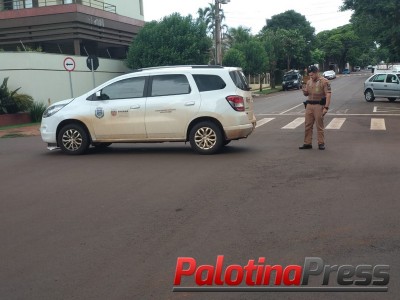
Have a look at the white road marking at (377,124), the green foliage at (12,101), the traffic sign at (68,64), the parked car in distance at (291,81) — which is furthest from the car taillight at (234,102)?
the parked car in distance at (291,81)

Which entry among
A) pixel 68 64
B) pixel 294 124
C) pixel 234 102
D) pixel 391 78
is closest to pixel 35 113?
pixel 68 64

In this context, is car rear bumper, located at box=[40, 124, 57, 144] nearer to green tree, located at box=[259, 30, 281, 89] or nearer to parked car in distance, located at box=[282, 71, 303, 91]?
parked car in distance, located at box=[282, 71, 303, 91]

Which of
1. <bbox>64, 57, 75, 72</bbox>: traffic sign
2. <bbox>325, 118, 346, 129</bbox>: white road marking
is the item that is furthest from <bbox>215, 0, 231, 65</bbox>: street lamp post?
<bbox>325, 118, 346, 129</bbox>: white road marking

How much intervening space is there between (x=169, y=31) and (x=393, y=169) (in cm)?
2453

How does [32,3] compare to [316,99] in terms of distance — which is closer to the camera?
[316,99]

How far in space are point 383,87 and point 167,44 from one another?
12.8 meters

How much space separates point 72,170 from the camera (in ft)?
31.3

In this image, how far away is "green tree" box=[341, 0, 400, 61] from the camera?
24.6 metres

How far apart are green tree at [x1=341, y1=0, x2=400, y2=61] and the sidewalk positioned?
651 inches

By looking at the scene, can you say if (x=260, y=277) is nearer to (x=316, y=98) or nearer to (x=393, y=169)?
(x=393, y=169)

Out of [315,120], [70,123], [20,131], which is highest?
[70,123]

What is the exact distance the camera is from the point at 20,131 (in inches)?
751

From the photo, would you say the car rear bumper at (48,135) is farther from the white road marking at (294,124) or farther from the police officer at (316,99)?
the white road marking at (294,124)

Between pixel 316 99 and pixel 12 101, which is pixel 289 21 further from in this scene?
pixel 316 99
